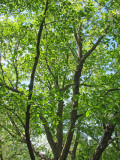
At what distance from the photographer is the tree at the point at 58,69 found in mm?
5605

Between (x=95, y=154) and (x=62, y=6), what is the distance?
660 cm

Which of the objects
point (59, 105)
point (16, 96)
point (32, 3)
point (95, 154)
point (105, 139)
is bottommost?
point (95, 154)

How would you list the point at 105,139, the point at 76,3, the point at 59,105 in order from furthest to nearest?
the point at 59,105 → the point at 76,3 → the point at 105,139

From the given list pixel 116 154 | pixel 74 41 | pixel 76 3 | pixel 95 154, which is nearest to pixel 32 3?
pixel 76 3

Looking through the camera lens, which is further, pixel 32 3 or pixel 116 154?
pixel 116 154

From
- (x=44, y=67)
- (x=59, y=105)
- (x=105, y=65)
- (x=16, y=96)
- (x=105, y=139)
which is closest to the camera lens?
(x=16, y=96)

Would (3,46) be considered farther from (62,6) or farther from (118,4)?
(118,4)

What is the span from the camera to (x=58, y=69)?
9.55 metres

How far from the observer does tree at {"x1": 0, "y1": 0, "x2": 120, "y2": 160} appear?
5605mm

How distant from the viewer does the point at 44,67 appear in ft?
34.1

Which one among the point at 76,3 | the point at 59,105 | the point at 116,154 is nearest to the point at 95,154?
the point at 59,105

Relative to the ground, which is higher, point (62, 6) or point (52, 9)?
point (62, 6)

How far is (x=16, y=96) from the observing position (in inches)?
203

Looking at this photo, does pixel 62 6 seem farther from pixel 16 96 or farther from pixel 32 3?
pixel 16 96
